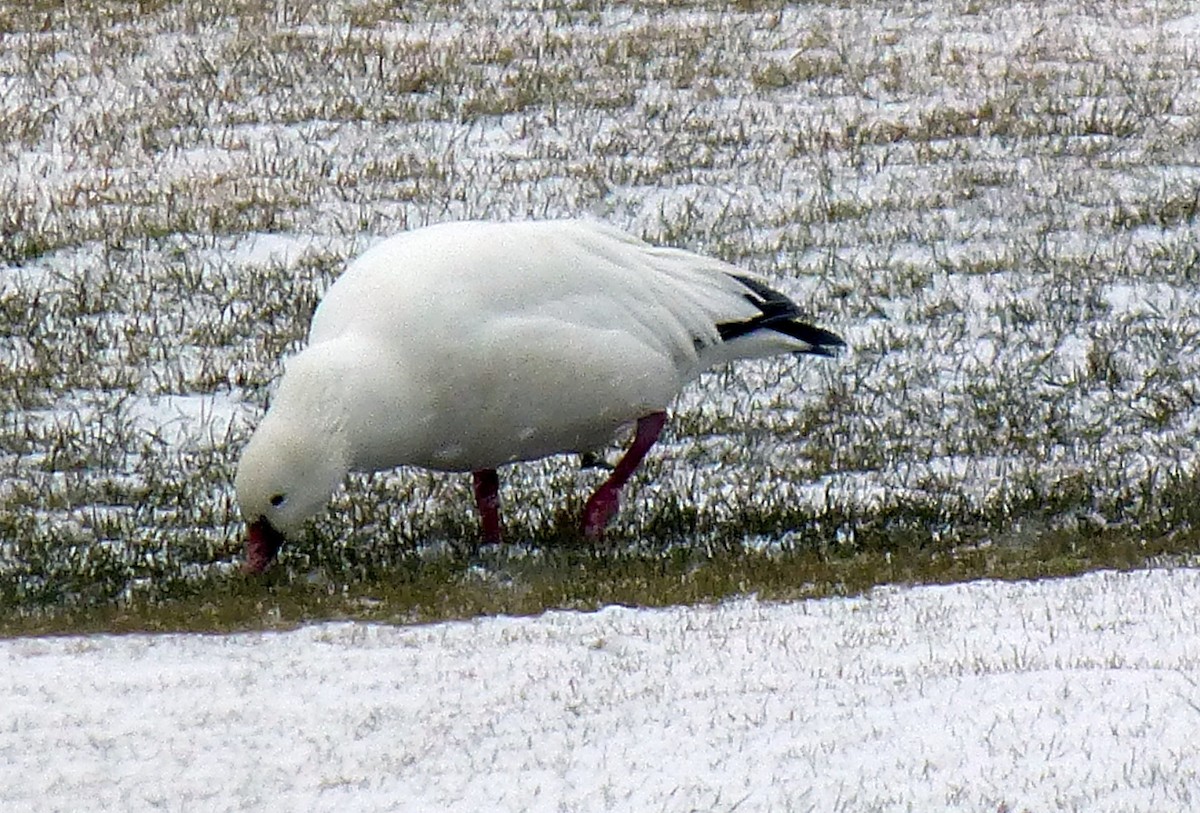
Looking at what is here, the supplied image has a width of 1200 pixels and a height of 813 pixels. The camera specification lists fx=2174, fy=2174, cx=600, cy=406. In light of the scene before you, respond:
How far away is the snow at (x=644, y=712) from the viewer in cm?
540

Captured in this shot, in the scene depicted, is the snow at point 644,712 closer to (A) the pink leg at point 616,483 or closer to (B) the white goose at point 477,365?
(B) the white goose at point 477,365

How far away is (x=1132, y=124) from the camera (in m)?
15.3

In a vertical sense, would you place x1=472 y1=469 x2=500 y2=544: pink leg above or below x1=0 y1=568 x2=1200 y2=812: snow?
below

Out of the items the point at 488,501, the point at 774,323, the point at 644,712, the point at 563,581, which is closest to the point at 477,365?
the point at 563,581

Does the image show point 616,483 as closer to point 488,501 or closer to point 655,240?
point 488,501

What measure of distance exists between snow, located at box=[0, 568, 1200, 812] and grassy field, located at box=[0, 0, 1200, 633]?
0.70 metres

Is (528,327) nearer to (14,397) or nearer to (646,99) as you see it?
(14,397)

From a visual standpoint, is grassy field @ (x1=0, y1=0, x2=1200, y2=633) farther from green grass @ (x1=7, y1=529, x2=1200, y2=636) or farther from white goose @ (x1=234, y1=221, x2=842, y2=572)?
white goose @ (x1=234, y1=221, x2=842, y2=572)

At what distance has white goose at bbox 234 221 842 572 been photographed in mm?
7930

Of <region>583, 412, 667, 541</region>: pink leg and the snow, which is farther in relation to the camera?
<region>583, 412, 667, 541</region>: pink leg

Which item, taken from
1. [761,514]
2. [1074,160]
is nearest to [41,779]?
[761,514]

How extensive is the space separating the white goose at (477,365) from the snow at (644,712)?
0.86m

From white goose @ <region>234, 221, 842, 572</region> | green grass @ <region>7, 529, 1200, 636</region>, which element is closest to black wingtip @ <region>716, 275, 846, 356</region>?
white goose @ <region>234, 221, 842, 572</region>

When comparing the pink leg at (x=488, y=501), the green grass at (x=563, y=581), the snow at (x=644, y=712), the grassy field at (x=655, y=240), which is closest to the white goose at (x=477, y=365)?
→ the pink leg at (x=488, y=501)
